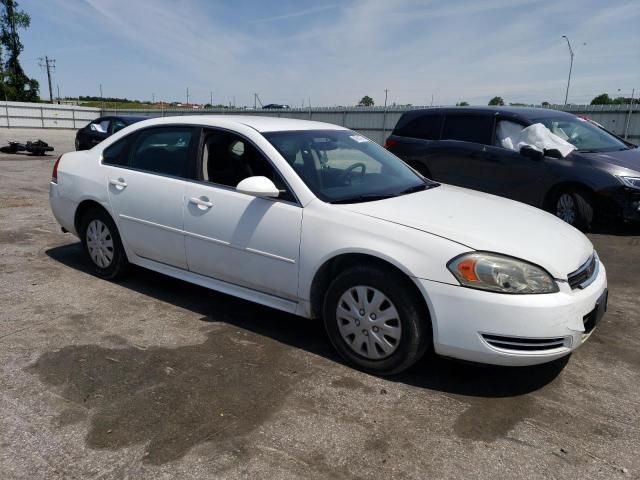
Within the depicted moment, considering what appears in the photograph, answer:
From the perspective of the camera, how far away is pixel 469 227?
326 centimetres

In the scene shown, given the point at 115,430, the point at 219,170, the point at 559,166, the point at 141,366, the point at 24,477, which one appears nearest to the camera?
the point at 24,477

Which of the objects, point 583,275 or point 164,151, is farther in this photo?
point 164,151

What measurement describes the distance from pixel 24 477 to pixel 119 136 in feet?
10.6

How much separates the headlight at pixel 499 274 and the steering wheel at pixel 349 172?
1.21 metres

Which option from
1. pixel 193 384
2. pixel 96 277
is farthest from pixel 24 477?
pixel 96 277

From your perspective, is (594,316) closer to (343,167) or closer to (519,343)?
(519,343)

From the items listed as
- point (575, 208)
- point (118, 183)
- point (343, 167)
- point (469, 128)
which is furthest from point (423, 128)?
point (118, 183)

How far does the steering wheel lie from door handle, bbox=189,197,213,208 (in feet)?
3.18

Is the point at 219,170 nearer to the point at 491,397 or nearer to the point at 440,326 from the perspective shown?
the point at 440,326

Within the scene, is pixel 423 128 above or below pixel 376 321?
above

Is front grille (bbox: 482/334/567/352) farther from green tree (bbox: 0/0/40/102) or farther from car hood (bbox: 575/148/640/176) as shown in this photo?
green tree (bbox: 0/0/40/102)

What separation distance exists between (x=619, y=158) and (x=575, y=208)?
894 mm

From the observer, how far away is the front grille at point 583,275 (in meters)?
3.17

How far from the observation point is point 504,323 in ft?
9.66
